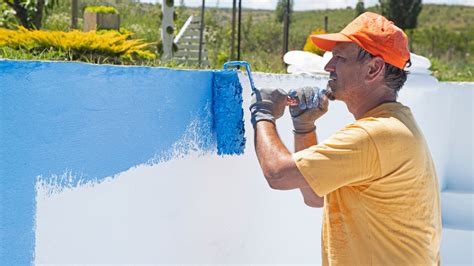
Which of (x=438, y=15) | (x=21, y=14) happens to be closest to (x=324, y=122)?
(x=21, y=14)

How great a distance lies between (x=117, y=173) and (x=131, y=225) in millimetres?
225

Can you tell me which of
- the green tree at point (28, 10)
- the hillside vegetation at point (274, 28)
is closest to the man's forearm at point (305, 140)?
the green tree at point (28, 10)

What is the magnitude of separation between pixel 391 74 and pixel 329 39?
0.71 ft

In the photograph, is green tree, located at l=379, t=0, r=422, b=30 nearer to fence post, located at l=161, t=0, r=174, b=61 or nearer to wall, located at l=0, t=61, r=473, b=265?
fence post, located at l=161, t=0, r=174, b=61

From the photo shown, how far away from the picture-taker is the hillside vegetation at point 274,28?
18.3m

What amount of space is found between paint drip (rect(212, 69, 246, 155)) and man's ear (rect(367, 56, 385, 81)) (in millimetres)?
843

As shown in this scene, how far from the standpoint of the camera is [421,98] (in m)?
5.48

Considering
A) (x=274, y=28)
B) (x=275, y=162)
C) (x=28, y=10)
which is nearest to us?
(x=275, y=162)

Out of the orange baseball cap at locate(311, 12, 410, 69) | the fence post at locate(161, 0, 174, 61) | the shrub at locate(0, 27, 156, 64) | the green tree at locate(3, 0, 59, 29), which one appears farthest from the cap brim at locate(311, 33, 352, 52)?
the fence post at locate(161, 0, 174, 61)

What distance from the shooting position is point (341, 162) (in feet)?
6.62

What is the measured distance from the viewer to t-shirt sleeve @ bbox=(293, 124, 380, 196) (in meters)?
2.02

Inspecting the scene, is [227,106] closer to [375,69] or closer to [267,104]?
[267,104]

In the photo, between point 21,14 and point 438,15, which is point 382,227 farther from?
point 438,15

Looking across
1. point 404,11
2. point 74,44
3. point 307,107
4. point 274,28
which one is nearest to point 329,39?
point 307,107
